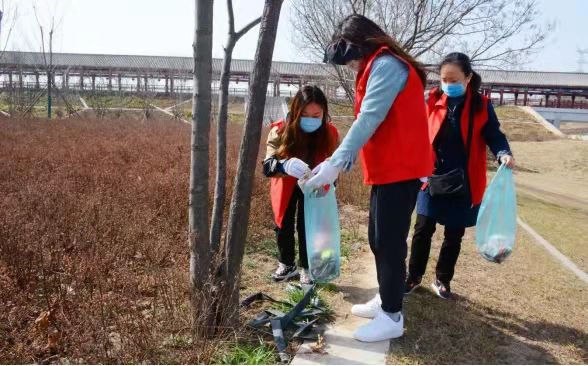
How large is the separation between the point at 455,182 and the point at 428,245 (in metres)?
0.49

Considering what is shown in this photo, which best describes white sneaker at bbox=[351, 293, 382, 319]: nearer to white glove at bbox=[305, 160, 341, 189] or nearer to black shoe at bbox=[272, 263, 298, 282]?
black shoe at bbox=[272, 263, 298, 282]

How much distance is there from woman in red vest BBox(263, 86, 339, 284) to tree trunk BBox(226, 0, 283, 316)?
43cm

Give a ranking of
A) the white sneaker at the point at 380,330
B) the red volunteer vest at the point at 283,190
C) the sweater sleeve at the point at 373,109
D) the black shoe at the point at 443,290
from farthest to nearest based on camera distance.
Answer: the red volunteer vest at the point at 283,190, the black shoe at the point at 443,290, the white sneaker at the point at 380,330, the sweater sleeve at the point at 373,109

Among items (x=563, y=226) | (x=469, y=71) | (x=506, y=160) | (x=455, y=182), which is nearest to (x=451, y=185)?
(x=455, y=182)

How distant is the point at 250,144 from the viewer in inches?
91.9

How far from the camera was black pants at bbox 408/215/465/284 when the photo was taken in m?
3.05

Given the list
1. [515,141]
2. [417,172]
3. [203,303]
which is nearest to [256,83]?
[417,172]

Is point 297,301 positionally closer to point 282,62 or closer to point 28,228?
point 28,228

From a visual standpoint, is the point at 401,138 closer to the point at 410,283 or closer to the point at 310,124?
the point at 310,124

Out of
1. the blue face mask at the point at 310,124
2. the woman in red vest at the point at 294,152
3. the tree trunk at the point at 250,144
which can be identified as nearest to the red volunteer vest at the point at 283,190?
the woman in red vest at the point at 294,152

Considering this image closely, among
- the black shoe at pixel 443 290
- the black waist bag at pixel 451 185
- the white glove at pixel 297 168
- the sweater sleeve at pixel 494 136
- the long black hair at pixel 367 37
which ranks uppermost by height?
the long black hair at pixel 367 37

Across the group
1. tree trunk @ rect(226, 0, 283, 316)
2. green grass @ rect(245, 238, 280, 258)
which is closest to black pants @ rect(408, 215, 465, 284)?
tree trunk @ rect(226, 0, 283, 316)

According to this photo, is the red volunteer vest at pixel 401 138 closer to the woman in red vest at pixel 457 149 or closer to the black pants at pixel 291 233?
the woman in red vest at pixel 457 149

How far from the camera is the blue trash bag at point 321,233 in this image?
2.73 metres
